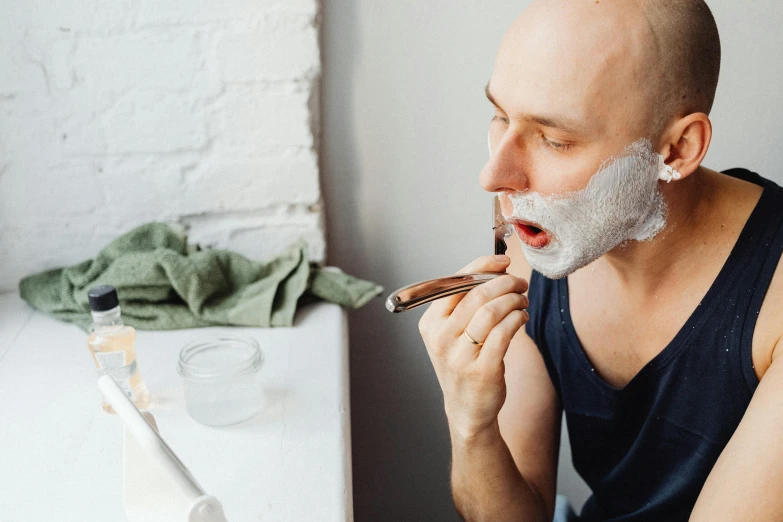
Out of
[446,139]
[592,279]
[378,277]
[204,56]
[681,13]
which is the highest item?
[681,13]

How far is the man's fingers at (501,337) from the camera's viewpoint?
2.58 ft

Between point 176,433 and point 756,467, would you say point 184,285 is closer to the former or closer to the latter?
point 176,433

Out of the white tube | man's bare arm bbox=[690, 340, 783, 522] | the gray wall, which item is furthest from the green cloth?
man's bare arm bbox=[690, 340, 783, 522]

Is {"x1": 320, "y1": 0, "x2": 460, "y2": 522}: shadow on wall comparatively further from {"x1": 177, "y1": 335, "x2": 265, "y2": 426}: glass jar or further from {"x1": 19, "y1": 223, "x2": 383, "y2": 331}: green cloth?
{"x1": 177, "y1": 335, "x2": 265, "y2": 426}: glass jar

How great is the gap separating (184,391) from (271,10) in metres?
0.60

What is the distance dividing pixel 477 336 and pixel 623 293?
0.30 metres

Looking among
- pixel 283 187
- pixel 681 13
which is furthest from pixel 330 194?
pixel 681 13

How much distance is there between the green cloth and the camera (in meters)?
1.12

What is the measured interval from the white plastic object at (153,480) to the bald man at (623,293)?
331mm

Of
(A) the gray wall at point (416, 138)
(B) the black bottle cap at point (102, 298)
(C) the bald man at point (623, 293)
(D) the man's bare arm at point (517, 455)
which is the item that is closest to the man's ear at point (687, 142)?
(C) the bald man at point (623, 293)

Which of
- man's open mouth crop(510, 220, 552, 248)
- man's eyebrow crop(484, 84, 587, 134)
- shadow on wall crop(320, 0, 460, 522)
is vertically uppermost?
man's eyebrow crop(484, 84, 587, 134)

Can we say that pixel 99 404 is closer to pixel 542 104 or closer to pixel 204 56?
pixel 204 56

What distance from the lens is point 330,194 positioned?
131 cm

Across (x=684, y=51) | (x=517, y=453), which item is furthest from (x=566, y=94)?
(x=517, y=453)
